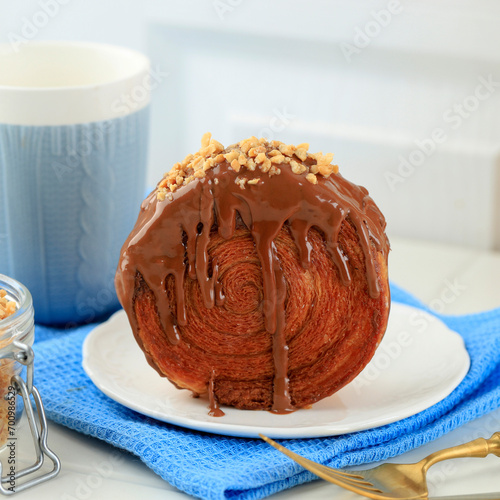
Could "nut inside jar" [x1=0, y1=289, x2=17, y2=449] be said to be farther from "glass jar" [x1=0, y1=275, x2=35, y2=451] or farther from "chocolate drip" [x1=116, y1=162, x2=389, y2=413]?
"chocolate drip" [x1=116, y1=162, x2=389, y2=413]

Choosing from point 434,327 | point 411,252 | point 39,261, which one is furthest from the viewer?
point 411,252

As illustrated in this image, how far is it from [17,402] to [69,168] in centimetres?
42

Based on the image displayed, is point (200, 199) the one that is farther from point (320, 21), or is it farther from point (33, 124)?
point (320, 21)

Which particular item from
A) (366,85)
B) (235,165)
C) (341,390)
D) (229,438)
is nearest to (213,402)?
(229,438)

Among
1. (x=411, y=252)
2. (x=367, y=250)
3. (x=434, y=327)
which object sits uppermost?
(x=367, y=250)

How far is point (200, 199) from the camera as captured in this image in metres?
0.91

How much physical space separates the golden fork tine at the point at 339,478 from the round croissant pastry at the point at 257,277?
0.15m

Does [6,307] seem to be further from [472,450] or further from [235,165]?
[472,450]

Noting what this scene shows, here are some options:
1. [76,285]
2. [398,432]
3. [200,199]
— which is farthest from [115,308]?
[398,432]

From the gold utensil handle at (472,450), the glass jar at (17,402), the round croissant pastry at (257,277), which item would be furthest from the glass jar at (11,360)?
the gold utensil handle at (472,450)

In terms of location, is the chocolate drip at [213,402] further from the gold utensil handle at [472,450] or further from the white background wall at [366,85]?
the white background wall at [366,85]

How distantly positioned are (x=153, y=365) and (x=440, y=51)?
0.95 metres

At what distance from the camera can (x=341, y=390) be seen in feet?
3.30

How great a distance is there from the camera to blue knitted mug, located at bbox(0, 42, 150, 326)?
117 centimetres
